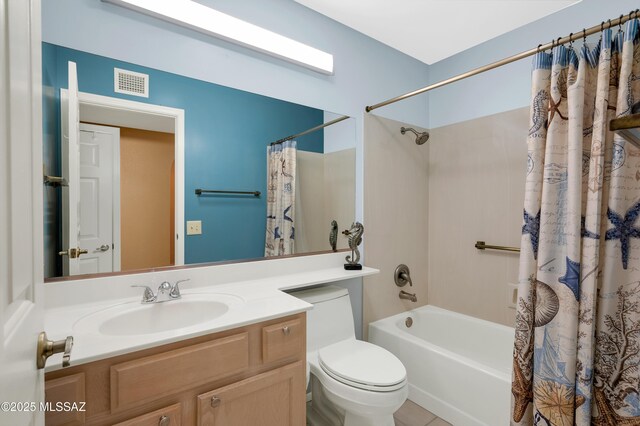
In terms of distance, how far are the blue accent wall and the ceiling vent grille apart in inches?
0.7

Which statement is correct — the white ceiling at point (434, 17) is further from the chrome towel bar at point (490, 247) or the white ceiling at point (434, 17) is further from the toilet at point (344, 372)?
the toilet at point (344, 372)

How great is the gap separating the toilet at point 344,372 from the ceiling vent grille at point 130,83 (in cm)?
130

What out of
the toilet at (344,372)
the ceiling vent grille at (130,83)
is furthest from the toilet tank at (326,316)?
the ceiling vent grille at (130,83)

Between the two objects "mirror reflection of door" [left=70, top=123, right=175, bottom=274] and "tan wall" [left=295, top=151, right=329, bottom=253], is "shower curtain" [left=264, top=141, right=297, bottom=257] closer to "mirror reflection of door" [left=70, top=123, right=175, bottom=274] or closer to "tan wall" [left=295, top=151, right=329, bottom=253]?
"tan wall" [left=295, top=151, right=329, bottom=253]

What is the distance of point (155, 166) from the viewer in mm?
1468

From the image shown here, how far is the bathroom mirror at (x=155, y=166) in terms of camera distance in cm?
123

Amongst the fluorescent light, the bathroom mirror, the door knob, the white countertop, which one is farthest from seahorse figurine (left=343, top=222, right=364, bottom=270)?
the door knob

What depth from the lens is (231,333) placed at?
1.12 meters

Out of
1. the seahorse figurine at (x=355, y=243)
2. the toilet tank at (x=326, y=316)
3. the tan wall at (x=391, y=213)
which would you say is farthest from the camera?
the tan wall at (x=391, y=213)

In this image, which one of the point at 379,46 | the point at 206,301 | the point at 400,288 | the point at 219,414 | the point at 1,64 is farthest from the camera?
the point at 400,288

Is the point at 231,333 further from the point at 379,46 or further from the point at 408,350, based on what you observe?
the point at 379,46

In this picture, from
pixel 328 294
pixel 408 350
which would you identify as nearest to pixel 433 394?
pixel 408 350

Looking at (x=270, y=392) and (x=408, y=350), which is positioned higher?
(x=270, y=392)

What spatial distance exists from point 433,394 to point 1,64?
231cm
